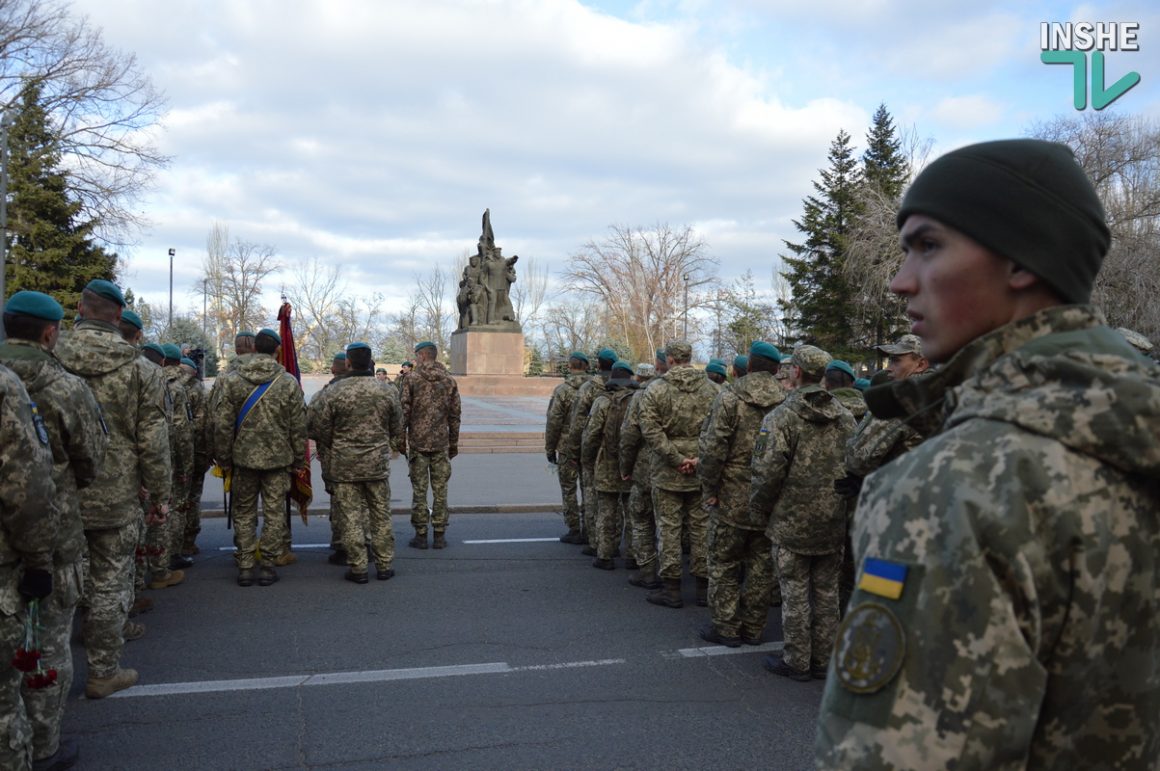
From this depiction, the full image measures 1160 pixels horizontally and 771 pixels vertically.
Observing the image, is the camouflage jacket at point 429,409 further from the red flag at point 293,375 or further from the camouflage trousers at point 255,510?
the camouflage trousers at point 255,510

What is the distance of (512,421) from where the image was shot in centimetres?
2284

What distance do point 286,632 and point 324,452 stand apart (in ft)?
7.35

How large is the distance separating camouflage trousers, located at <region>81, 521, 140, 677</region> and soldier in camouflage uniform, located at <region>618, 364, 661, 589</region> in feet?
14.3

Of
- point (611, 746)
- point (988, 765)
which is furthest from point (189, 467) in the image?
point (988, 765)

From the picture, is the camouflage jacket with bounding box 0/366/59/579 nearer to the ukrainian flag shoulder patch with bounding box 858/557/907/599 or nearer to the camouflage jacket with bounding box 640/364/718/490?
the ukrainian flag shoulder patch with bounding box 858/557/907/599

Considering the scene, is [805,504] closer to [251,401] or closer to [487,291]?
[251,401]

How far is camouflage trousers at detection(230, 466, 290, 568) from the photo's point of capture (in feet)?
24.5

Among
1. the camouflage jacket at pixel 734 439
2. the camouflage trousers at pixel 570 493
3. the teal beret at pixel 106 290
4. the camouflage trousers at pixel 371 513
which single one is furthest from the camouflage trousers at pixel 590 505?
the teal beret at pixel 106 290

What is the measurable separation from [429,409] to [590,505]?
2.15 m

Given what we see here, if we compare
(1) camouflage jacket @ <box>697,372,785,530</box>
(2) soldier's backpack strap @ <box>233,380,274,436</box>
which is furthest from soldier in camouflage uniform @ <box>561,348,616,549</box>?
(2) soldier's backpack strap @ <box>233,380,274,436</box>

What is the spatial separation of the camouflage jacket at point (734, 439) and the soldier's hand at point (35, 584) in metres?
4.24

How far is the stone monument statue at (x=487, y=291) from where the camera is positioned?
35656 millimetres

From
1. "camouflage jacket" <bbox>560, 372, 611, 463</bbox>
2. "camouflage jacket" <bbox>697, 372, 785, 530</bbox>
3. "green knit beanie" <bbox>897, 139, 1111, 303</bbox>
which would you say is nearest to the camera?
"green knit beanie" <bbox>897, 139, 1111, 303</bbox>

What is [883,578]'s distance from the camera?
1.12 m
